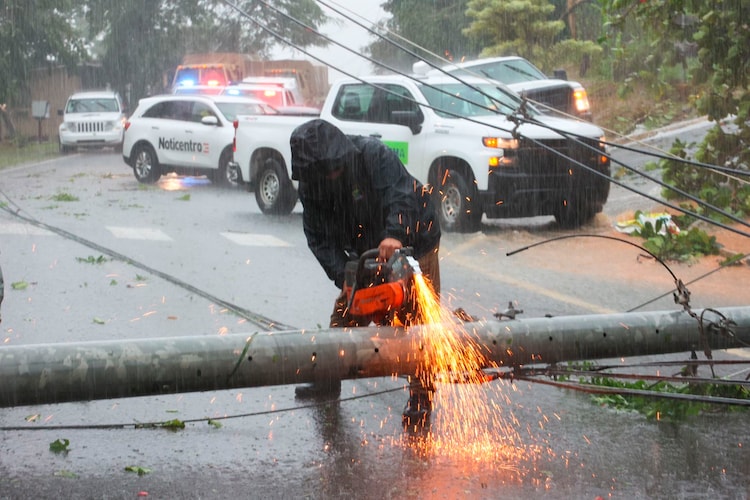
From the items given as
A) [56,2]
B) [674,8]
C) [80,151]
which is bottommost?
[80,151]

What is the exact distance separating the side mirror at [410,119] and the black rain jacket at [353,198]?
884 centimetres

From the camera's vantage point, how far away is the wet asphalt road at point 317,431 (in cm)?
499

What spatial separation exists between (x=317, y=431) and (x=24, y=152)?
35072mm

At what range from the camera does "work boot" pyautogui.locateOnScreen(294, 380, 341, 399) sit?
650cm

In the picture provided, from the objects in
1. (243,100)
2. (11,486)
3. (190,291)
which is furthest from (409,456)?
(243,100)

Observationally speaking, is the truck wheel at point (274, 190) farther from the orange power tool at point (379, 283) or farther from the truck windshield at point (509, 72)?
the orange power tool at point (379, 283)

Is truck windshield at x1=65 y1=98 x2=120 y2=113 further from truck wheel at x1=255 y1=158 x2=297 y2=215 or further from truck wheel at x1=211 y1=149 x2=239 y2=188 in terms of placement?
truck wheel at x1=255 y1=158 x2=297 y2=215

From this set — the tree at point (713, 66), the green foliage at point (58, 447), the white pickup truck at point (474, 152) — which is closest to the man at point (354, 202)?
the green foliage at point (58, 447)

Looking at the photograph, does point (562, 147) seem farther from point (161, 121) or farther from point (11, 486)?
point (161, 121)

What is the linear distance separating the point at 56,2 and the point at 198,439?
136ft

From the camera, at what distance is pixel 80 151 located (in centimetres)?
3803

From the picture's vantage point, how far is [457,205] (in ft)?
48.0

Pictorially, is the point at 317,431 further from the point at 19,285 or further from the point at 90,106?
the point at 90,106

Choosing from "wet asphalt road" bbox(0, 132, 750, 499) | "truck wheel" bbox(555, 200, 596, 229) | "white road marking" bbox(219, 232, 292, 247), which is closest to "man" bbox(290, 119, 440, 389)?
"wet asphalt road" bbox(0, 132, 750, 499)
